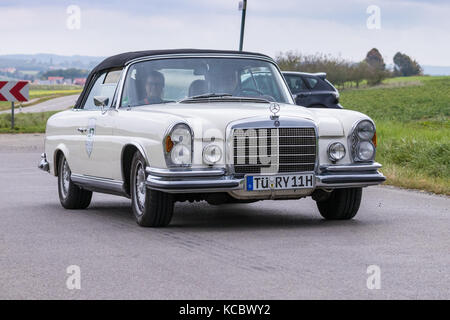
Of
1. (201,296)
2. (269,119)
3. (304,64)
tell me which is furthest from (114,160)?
(304,64)

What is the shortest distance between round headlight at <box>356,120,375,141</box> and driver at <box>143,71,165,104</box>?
6.55 feet

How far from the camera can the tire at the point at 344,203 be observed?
959 cm

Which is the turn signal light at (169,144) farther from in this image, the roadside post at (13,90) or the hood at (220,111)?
the roadside post at (13,90)

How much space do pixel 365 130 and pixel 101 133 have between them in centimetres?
275

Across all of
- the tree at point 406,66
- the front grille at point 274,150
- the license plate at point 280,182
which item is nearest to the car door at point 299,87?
the front grille at point 274,150

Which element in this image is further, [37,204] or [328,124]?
[37,204]

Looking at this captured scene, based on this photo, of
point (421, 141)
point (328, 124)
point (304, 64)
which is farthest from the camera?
point (304, 64)

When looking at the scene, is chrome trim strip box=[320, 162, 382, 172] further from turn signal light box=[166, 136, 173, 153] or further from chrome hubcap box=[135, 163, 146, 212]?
chrome hubcap box=[135, 163, 146, 212]

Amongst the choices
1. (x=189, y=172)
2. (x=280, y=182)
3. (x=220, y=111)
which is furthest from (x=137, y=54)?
(x=280, y=182)

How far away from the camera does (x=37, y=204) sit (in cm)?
1168

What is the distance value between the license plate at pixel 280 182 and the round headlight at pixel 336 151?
0.34m

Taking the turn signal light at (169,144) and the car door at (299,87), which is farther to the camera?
the car door at (299,87)

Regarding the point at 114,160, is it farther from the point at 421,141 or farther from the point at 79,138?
the point at 421,141

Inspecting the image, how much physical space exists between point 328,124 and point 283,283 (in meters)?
3.38
